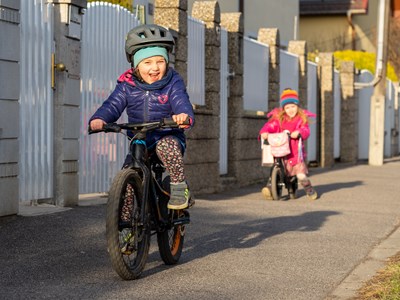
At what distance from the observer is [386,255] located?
8.30 metres

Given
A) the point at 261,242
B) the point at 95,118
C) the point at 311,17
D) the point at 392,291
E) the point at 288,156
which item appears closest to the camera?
the point at 392,291

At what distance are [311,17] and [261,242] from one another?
37.0 m

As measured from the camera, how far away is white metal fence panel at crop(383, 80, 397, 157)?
31.5m

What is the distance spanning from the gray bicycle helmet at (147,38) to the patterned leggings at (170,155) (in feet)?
2.05

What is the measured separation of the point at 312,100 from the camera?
2283 cm

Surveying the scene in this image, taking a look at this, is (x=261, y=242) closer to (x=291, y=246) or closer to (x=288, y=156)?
(x=291, y=246)

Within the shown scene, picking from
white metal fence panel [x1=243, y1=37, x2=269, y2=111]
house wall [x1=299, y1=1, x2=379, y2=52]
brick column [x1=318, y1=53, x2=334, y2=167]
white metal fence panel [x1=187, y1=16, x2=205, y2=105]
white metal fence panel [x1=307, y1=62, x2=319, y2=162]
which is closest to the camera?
white metal fence panel [x1=187, y1=16, x2=205, y2=105]

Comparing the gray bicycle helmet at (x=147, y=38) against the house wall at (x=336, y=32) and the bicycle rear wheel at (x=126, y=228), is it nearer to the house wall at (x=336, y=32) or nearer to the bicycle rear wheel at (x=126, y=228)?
the bicycle rear wheel at (x=126, y=228)

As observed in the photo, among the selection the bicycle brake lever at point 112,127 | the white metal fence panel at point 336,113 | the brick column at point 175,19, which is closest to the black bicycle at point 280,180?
the brick column at point 175,19

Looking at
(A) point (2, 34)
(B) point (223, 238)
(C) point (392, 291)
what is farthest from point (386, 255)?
(A) point (2, 34)

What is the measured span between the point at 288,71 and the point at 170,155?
1331cm

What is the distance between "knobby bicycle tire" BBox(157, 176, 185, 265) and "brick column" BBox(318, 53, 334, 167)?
16197 mm

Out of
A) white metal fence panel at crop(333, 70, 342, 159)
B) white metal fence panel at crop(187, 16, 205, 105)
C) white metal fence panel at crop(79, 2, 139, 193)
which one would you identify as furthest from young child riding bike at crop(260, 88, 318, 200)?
white metal fence panel at crop(333, 70, 342, 159)

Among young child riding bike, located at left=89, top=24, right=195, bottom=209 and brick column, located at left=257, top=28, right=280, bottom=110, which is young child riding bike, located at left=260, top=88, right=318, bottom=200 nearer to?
brick column, located at left=257, top=28, right=280, bottom=110
